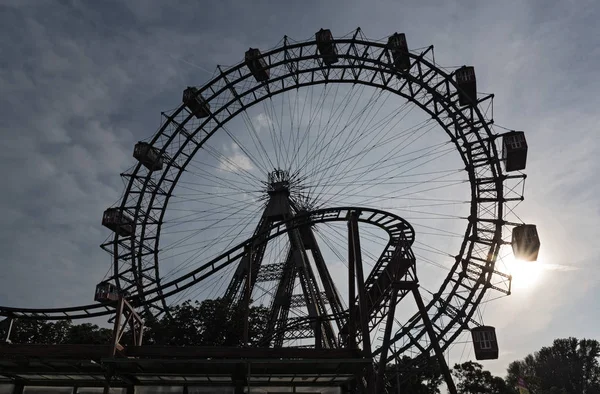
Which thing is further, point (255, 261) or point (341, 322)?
point (255, 261)

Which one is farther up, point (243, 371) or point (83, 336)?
point (83, 336)

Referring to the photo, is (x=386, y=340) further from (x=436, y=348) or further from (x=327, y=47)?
(x=327, y=47)

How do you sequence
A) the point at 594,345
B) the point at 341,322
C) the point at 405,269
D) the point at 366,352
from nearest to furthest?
the point at 366,352 < the point at 405,269 < the point at 341,322 < the point at 594,345

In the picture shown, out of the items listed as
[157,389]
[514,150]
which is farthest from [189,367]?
[514,150]

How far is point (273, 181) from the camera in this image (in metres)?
40.5

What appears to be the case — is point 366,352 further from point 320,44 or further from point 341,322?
point 320,44

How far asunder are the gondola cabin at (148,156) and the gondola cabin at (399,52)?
66.8 ft

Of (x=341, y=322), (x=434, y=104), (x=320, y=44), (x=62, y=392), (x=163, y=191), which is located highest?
(x=320, y=44)

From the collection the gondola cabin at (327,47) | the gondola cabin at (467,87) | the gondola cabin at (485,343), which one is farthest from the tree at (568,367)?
the gondola cabin at (327,47)

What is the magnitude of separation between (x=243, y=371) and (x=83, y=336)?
93.1 feet

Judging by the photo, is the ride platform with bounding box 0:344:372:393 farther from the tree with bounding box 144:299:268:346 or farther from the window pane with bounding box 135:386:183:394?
the tree with bounding box 144:299:268:346

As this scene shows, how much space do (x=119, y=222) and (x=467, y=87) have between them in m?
29.1

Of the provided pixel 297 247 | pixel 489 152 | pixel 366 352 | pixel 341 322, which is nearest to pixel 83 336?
pixel 297 247

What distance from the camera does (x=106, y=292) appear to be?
120ft
